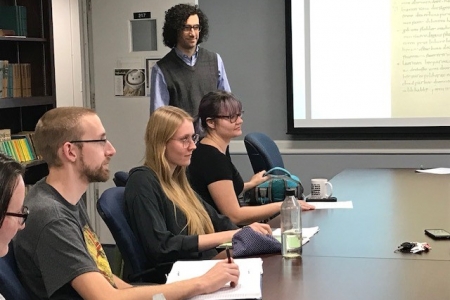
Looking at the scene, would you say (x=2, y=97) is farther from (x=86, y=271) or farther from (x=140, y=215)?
(x=86, y=271)

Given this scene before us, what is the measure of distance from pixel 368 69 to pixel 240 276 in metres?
3.59

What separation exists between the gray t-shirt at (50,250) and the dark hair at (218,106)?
1.37m

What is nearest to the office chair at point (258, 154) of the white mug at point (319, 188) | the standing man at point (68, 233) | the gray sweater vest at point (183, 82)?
the gray sweater vest at point (183, 82)

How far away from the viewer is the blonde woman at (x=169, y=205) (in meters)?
2.35

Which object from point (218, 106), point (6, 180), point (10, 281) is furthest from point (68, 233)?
point (218, 106)

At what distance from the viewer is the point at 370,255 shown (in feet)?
7.18

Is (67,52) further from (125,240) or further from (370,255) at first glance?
(370,255)

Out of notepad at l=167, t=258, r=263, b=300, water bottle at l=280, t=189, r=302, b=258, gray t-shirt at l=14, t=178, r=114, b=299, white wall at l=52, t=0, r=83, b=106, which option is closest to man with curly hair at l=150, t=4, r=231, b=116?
white wall at l=52, t=0, r=83, b=106

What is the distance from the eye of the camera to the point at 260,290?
1.81 metres

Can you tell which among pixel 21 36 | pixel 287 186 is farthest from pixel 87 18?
pixel 287 186

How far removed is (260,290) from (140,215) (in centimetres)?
70

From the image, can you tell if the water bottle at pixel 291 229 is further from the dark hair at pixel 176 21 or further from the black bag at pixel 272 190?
the dark hair at pixel 176 21

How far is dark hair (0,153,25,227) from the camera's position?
55.2 inches

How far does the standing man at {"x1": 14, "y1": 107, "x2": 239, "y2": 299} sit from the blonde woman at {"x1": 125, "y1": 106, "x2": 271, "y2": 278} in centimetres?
38
